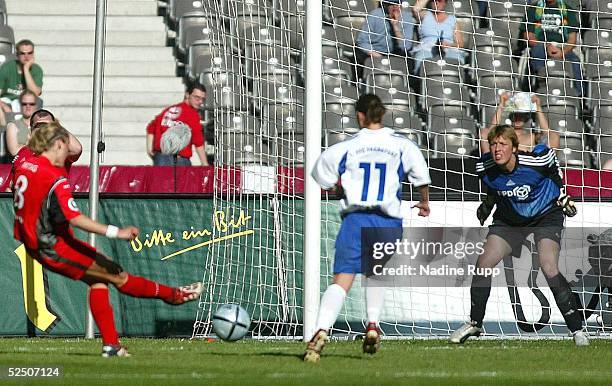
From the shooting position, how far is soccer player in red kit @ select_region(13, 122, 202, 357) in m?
8.89

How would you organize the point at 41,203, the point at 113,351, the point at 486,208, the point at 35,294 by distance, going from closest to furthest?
the point at 41,203
the point at 113,351
the point at 486,208
the point at 35,294

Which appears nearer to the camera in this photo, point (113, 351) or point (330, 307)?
point (330, 307)

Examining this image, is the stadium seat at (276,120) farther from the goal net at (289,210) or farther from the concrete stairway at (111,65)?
the concrete stairway at (111,65)

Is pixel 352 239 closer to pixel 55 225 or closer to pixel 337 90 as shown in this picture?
pixel 55 225

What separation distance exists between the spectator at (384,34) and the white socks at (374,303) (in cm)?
400

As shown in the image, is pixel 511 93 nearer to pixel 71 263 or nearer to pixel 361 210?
pixel 361 210

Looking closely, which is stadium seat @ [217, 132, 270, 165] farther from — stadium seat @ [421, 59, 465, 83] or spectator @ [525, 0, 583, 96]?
spectator @ [525, 0, 583, 96]

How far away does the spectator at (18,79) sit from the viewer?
53.4 feet

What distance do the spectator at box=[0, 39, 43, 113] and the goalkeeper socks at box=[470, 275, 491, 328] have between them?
727 centimetres

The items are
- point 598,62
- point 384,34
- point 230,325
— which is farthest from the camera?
point 598,62

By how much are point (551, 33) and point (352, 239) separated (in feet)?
23.8

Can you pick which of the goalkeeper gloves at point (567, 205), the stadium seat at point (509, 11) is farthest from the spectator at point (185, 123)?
the goalkeeper gloves at point (567, 205)

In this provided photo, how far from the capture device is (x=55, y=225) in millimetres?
8984

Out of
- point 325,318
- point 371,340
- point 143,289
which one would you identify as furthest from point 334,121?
point 325,318
